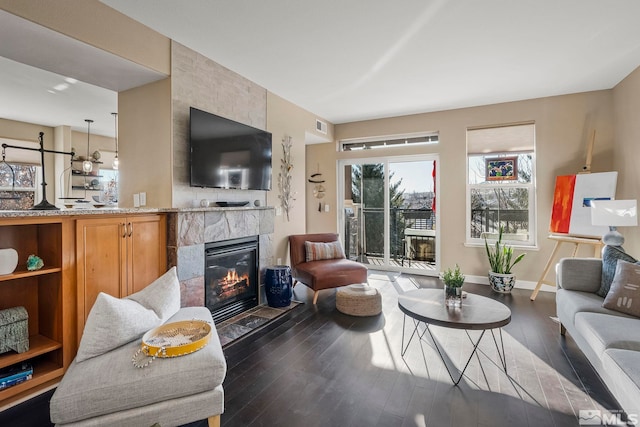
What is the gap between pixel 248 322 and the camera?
10.8 feet

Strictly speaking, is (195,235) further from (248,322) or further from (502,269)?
(502,269)

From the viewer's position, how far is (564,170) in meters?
4.33

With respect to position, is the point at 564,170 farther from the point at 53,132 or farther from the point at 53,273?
the point at 53,132

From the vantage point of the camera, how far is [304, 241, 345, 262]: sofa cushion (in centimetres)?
435

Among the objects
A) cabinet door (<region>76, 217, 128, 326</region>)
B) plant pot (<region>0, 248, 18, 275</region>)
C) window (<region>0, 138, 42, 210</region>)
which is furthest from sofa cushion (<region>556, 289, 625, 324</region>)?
window (<region>0, 138, 42, 210</region>)

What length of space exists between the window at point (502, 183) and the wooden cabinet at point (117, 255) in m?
4.45

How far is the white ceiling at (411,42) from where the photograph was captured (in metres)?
2.43

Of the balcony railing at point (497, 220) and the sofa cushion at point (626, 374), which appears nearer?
the sofa cushion at point (626, 374)

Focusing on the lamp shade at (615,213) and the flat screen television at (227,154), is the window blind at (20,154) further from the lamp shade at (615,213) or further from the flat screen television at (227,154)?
the lamp shade at (615,213)

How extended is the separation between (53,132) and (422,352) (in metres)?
7.20

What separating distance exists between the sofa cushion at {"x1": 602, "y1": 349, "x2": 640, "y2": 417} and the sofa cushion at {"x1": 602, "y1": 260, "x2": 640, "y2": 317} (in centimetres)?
69

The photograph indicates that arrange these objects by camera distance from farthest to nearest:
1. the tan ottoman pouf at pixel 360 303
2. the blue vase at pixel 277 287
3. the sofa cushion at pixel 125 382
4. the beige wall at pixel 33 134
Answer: the beige wall at pixel 33 134 < the blue vase at pixel 277 287 < the tan ottoman pouf at pixel 360 303 < the sofa cushion at pixel 125 382

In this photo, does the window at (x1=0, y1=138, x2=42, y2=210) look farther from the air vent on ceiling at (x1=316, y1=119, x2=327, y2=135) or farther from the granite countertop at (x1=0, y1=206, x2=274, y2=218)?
the air vent on ceiling at (x1=316, y1=119, x2=327, y2=135)

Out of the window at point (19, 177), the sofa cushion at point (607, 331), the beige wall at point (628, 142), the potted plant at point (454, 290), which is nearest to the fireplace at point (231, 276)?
the potted plant at point (454, 290)
